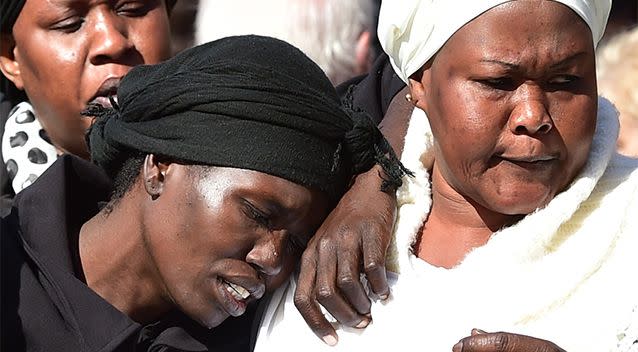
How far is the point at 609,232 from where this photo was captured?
2.64 meters

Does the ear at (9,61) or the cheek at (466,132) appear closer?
the cheek at (466,132)

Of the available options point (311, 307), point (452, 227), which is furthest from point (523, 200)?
point (311, 307)

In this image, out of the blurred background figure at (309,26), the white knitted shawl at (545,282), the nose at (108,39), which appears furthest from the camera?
the blurred background figure at (309,26)

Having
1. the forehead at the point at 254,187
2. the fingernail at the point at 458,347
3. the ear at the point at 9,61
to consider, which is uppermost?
the fingernail at the point at 458,347

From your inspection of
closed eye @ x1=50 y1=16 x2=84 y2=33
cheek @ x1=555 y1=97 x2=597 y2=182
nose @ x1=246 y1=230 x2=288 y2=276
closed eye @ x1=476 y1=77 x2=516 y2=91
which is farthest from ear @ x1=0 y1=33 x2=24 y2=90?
cheek @ x1=555 y1=97 x2=597 y2=182

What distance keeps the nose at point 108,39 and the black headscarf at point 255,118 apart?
1.69ft

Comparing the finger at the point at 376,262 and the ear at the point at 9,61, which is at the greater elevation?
the finger at the point at 376,262

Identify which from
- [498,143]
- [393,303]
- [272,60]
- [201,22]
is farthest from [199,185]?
[201,22]

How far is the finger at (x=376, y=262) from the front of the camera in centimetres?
274

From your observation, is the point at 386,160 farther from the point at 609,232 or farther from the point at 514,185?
the point at 609,232

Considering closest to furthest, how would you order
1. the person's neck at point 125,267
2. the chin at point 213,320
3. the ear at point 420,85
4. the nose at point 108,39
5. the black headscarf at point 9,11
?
the ear at point 420,85, the chin at point 213,320, the person's neck at point 125,267, the nose at point 108,39, the black headscarf at point 9,11

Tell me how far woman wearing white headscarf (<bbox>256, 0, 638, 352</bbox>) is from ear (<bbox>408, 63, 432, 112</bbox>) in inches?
1.7

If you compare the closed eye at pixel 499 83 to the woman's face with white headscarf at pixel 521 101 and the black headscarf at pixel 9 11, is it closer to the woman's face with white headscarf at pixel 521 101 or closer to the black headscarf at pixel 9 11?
the woman's face with white headscarf at pixel 521 101

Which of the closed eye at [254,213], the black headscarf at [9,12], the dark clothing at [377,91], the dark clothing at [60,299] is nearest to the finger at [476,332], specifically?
the closed eye at [254,213]
